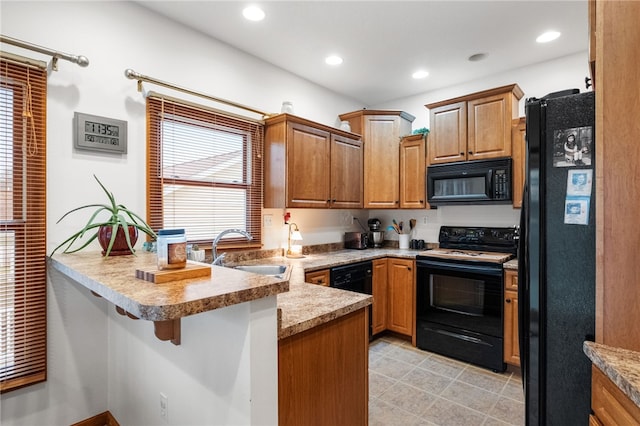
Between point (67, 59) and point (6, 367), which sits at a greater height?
point (67, 59)

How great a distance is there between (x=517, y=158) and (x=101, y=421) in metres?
3.77

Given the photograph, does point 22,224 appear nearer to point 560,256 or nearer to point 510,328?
point 560,256

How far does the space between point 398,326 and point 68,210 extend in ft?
9.70

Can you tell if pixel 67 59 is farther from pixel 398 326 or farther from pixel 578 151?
pixel 398 326

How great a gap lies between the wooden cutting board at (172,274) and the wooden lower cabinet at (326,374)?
40 centimetres

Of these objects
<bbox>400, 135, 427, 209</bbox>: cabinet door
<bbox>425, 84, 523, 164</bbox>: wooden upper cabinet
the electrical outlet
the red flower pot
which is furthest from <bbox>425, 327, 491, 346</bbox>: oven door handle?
the red flower pot

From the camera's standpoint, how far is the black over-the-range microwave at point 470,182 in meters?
2.97

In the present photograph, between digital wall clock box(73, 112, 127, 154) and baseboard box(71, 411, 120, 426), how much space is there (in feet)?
5.58

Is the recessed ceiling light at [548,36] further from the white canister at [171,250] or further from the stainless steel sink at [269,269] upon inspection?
the white canister at [171,250]

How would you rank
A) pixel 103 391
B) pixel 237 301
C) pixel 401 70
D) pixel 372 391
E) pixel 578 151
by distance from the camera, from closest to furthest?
pixel 237 301
pixel 578 151
pixel 103 391
pixel 372 391
pixel 401 70

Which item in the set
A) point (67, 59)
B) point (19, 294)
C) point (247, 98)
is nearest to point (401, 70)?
point (247, 98)

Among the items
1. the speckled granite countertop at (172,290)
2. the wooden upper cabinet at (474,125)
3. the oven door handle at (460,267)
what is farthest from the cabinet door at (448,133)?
the speckled granite countertop at (172,290)

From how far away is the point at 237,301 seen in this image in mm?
993

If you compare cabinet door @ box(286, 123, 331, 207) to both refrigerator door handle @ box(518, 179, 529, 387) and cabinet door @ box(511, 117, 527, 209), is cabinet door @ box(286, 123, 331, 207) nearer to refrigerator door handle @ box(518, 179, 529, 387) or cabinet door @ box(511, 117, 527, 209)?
cabinet door @ box(511, 117, 527, 209)
